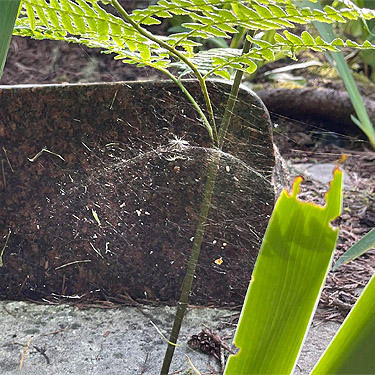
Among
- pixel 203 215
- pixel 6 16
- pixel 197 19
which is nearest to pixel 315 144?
pixel 203 215

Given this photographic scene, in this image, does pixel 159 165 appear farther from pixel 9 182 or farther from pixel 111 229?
pixel 9 182

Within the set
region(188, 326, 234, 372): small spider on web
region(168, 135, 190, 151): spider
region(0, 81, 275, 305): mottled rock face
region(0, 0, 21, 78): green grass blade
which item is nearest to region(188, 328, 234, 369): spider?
region(188, 326, 234, 372): small spider on web

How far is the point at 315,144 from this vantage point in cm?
205

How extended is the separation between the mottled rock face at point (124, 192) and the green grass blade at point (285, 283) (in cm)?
41

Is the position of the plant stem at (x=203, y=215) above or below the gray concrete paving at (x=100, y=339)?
above

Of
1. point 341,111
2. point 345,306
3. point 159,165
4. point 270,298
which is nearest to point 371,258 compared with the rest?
point 345,306

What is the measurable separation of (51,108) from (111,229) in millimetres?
280

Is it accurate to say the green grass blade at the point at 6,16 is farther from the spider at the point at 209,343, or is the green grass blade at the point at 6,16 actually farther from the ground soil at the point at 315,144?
the spider at the point at 209,343

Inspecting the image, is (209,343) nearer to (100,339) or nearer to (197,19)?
(100,339)

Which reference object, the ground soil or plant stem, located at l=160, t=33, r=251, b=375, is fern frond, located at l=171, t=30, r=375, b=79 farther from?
the ground soil

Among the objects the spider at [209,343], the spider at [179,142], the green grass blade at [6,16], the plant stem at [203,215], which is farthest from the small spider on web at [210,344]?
the green grass blade at [6,16]

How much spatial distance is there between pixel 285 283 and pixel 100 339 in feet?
2.09

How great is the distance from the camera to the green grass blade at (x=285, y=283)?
362 millimetres

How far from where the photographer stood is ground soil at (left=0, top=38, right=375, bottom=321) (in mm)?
1166
